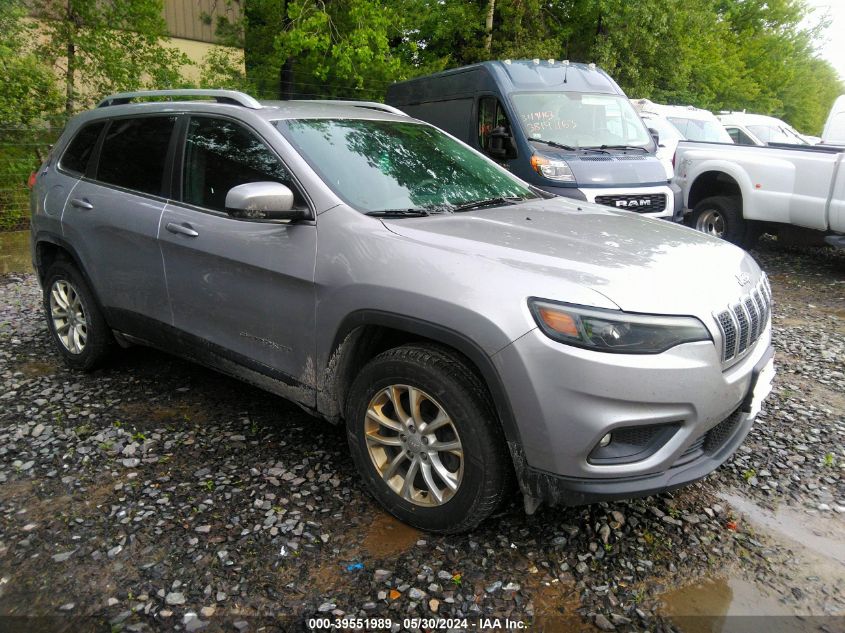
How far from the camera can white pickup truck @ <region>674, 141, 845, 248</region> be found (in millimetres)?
7422

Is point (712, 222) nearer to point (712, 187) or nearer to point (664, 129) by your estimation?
point (712, 187)

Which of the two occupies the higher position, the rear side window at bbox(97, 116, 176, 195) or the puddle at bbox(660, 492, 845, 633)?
the rear side window at bbox(97, 116, 176, 195)

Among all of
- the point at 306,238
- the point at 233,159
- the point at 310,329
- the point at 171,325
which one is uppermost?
the point at 233,159

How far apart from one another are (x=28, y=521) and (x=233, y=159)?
198 centimetres

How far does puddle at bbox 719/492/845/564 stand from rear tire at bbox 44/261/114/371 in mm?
3859

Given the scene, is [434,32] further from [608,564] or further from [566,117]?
[608,564]

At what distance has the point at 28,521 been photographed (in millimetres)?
2996

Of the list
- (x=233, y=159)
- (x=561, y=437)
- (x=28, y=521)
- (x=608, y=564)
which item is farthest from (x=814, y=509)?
(x=28, y=521)

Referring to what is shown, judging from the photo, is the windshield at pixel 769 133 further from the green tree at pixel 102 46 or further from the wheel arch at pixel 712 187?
the green tree at pixel 102 46

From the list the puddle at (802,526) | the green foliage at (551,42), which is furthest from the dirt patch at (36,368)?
the green foliage at (551,42)

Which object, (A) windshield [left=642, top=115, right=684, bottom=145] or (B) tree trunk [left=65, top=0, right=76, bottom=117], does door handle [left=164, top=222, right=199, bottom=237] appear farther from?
(A) windshield [left=642, top=115, right=684, bottom=145]

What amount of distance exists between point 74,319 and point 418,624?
338 centimetres

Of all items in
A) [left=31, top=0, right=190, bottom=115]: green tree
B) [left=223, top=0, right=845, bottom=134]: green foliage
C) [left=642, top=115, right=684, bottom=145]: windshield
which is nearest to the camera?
[left=642, top=115, right=684, bottom=145]: windshield

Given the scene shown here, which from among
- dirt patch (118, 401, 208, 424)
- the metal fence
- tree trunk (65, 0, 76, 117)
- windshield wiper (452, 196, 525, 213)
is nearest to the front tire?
windshield wiper (452, 196, 525, 213)
